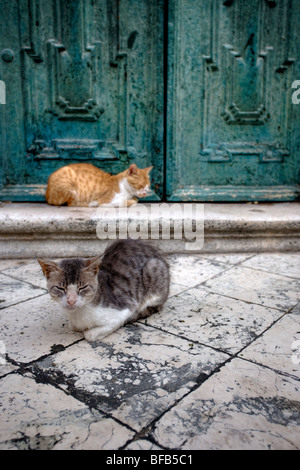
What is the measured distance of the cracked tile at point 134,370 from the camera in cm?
155

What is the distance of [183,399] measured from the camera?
1.58 metres

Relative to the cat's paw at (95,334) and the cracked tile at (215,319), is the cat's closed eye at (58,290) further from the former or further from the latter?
the cracked tile at (215,319)

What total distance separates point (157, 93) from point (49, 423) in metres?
3.45

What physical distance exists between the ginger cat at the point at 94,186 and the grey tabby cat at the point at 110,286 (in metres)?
1.53

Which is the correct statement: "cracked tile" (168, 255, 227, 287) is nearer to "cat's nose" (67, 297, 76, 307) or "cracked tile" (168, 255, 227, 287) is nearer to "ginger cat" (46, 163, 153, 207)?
"ginger cat" (46, 163, 153, 207)

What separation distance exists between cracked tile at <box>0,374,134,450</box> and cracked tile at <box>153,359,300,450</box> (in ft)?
0.61

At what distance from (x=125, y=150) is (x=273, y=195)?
1700mm

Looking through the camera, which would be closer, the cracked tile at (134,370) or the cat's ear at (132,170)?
the cracked tile at (134,370)

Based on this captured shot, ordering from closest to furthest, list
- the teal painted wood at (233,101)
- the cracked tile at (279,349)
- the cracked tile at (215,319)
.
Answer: the cracked tile at (279,349), the cracked tile at (215,319), the teal painted wood at (233,101)

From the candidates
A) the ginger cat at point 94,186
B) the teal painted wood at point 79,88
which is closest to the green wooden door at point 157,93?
the teal painted wood at point 79,88

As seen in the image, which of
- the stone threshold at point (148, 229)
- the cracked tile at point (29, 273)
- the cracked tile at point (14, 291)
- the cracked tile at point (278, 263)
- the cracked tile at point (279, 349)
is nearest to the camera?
the cracked tile at point (279, 349)

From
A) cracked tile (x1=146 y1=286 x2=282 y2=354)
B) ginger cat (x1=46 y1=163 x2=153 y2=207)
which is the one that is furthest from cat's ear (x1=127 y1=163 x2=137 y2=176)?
cracked tile (x1=146 y1=286 x2=282 y2=354)

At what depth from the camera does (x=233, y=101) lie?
424 centimetres

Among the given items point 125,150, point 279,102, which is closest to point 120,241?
point 125,150
